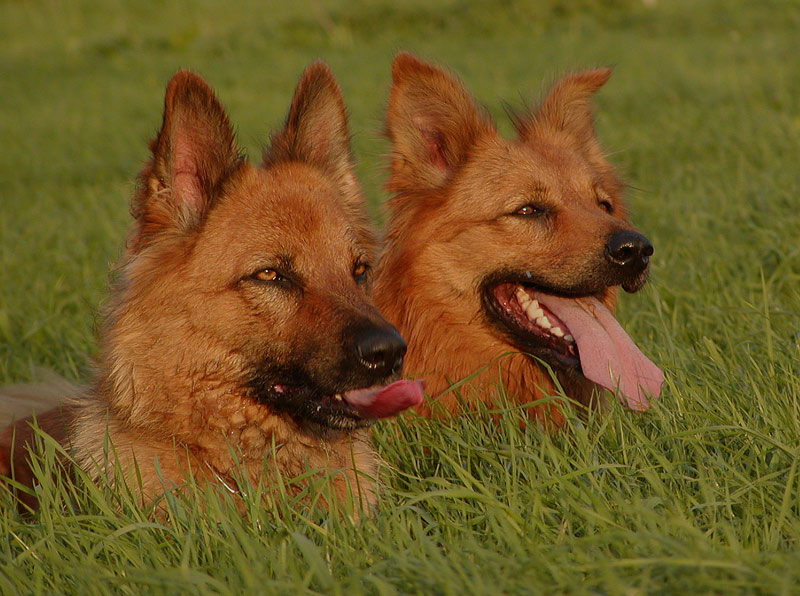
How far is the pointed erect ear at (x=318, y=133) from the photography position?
3.52 metres

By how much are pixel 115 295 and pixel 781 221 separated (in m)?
3.79

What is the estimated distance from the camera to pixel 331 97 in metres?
3.62

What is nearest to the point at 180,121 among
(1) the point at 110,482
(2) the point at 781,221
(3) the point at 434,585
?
(1) the point at 110,482

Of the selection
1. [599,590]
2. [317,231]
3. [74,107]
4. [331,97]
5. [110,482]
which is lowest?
[74,107]

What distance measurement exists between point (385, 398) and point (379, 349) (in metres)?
0.17

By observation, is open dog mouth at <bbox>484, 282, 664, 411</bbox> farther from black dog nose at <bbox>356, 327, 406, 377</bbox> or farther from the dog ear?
the dog ear

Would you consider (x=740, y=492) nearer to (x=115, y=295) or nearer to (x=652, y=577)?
(x=652, y=577)

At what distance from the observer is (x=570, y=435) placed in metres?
3.15

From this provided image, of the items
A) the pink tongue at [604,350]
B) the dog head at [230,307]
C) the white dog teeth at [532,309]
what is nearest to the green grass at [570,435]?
the pink tongue at [604,350]

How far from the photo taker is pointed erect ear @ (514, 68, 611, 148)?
14.6 ft

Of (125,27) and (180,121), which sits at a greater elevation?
(180,121)

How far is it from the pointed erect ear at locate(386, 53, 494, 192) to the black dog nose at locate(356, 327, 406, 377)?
1.37 m

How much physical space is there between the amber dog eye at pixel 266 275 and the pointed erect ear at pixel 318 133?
24.5 inches

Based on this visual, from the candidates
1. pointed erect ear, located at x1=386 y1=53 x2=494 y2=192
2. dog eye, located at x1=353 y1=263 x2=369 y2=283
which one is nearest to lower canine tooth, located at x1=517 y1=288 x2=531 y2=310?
pointed erect ear, located at x1=386 y1=53 x2=494 y2=192
